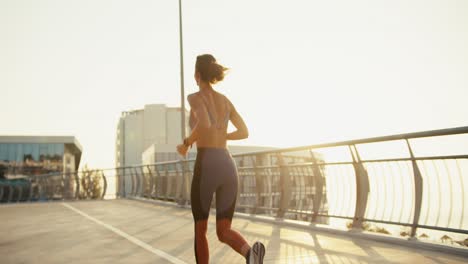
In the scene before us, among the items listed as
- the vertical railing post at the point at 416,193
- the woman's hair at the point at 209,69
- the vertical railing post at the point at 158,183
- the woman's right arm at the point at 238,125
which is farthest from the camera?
the vertical railing post at the point at 158,183

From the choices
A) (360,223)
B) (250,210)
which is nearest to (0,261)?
(360,223)

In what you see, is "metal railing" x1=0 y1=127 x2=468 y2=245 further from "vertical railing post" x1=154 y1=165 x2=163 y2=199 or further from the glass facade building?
the glass facade building

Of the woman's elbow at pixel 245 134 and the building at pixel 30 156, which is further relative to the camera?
the building at pixel 30 156

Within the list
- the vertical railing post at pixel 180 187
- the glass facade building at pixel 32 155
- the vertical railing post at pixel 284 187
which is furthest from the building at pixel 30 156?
the vertical railing post at pixel 284 187

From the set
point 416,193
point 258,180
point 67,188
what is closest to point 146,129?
point 67,188

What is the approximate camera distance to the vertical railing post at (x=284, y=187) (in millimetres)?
10727

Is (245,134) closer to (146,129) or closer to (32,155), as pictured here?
(32,155)

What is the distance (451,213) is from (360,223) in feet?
5.65

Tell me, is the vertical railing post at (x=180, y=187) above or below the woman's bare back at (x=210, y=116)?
below

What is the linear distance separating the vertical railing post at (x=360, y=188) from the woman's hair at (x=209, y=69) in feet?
15.7

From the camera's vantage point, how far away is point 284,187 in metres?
10.8

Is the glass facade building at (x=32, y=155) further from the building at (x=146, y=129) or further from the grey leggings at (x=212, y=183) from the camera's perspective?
the grey leggings at (x=212, y=183)

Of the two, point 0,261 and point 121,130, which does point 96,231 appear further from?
point 121,130

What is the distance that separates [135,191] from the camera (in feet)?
74.4
